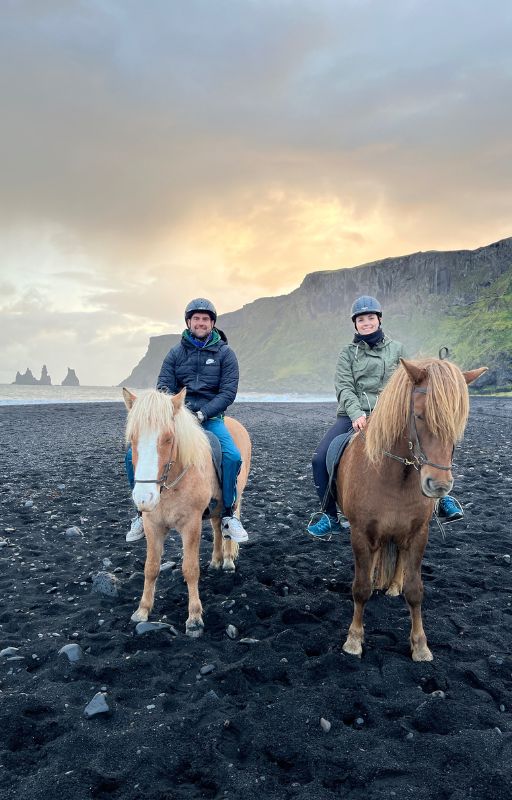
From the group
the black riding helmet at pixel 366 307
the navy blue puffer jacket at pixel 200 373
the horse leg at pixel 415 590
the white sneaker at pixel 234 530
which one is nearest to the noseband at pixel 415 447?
the horse leg at pixel 415 590

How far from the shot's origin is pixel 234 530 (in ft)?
20.8

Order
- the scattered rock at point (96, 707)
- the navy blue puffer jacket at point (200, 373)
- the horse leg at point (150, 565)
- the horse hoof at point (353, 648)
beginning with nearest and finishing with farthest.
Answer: the scattered rock at point (96, 707) → the horse hoof at point (353, 648) → the horse leg at point (150, 565) → the navy blue puffer jacket at point (200, 373)

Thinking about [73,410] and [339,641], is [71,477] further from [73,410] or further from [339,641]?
[73,410]

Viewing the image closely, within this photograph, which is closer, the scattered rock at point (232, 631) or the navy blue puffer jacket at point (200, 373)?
the scattered rock at point (232, 631)

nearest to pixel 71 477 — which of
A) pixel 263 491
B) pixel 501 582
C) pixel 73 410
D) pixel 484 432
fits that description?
pixel 263 491

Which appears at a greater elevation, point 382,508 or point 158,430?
point 158,430

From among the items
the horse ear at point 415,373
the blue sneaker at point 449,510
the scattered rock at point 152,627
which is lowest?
the scattered rock at point 152,627

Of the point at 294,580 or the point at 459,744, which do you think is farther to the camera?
the point at 294,580

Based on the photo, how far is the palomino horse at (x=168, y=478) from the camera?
4750mm

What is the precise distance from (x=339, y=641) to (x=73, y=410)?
35.8 meters

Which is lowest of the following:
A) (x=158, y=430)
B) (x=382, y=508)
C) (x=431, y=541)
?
(x=431, y=541)

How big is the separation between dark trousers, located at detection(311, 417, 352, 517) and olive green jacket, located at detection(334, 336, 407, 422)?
0.63 feet

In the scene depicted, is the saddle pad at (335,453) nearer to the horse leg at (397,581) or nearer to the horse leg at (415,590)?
the horse leg at (397,581)

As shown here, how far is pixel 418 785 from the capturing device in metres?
2.96
